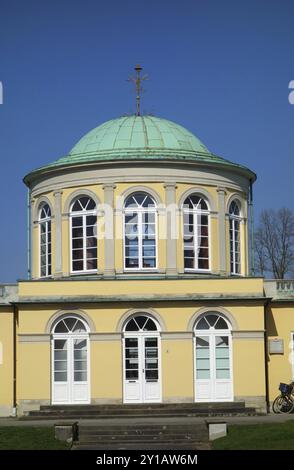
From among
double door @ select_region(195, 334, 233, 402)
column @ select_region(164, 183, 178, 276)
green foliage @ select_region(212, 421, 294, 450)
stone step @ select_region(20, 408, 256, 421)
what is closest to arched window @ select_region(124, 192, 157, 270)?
column @ select_region(164, 183, 178, 276)

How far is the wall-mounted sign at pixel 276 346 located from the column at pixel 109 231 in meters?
6.15

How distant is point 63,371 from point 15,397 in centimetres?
247

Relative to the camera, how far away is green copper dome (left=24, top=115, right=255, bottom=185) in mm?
40469

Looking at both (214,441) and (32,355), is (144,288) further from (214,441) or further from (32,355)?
(214,441)

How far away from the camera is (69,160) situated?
41.1 meters

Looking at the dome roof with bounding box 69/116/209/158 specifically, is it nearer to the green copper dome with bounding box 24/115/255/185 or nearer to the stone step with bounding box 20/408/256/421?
the green copper dome with bounding box 24/115/255/185

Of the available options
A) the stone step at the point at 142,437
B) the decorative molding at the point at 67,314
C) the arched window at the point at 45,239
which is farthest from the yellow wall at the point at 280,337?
the stone step at the point at 142,437

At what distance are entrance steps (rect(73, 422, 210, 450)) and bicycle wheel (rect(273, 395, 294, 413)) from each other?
21.9 feet

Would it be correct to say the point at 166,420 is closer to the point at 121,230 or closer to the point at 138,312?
the point at 138,312

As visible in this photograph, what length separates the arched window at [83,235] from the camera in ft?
132

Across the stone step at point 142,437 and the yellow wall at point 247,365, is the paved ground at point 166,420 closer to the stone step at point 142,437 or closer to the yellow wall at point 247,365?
the yellow wall at point 247,365

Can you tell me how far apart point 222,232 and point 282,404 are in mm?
6940

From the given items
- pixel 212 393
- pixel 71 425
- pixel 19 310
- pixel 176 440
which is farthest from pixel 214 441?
pixel 19 310
